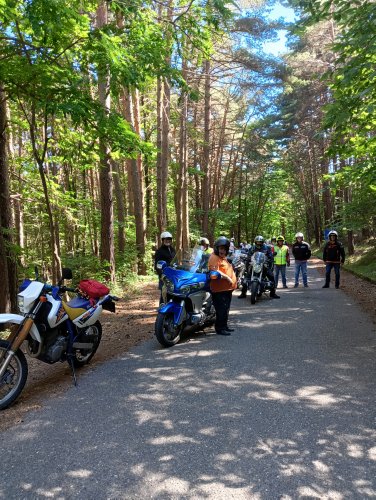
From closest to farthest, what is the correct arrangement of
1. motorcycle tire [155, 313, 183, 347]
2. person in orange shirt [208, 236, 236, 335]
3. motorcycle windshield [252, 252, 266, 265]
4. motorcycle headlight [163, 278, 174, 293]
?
motorcycle tire [155, 313, 183, 347] < motorcycle headlight [163, 278, 174, 293] < person in orange shirt [208, 236, 236, 335] < motorcycle windshield [252, 252, 266, 265]

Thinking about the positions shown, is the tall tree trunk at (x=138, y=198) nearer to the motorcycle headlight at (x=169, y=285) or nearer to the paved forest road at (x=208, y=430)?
the motorcycle headlight at (x=169, y=285)

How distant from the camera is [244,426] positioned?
3518 millimetres

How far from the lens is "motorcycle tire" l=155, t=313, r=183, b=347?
611 cm

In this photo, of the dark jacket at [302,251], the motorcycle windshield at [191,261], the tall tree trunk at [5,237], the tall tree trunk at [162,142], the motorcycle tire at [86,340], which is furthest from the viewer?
the tall tree trunk at [162,142]

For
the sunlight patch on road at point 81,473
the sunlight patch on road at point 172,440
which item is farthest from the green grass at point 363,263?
the sunlight patch on road at point 81,473

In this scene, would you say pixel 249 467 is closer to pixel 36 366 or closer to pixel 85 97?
pixel 36 366

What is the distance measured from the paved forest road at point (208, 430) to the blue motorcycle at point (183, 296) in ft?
1.98

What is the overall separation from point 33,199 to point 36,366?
628 cm

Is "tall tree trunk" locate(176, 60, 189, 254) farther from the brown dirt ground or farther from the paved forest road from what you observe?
the paved forest road

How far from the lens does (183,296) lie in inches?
259

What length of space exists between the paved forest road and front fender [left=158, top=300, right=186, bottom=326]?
2.26 ft

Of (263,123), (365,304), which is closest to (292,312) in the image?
(365,304)

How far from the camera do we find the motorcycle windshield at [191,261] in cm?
718

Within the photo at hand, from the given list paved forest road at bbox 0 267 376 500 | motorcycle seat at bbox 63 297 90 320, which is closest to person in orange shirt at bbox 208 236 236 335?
paved forest road at bbox 0 267 376 500
